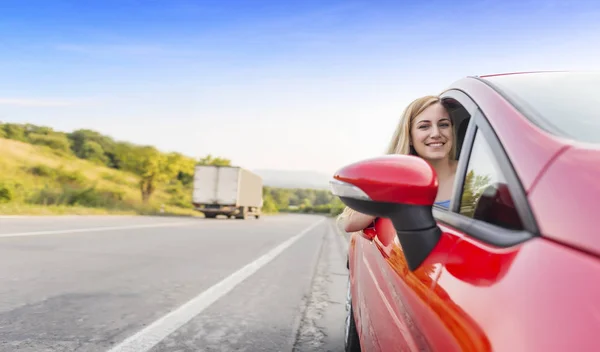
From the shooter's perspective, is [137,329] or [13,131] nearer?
[137,329]

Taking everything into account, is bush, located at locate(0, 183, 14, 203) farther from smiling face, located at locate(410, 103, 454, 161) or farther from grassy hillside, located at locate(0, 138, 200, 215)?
smiling face, located at locate(410, 103, 454, 161)

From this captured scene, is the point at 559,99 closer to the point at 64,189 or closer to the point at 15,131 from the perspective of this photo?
the point at 64,189

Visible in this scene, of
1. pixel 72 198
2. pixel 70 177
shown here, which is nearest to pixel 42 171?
pixel 70 177

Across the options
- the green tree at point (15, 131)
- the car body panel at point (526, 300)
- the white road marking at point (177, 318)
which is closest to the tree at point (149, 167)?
the green tree at point (15, 131)

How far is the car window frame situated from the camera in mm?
1098

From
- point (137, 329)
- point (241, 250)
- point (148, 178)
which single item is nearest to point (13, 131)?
point (148, 178)

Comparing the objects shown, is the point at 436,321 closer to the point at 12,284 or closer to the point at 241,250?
the point at 12,284

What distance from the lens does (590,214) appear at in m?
0.96

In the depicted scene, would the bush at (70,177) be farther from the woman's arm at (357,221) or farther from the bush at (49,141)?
the woman's arm at (357,221)

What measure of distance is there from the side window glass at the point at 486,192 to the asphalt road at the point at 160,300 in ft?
8.40

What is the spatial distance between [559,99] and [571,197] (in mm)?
685

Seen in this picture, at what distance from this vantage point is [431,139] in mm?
2465

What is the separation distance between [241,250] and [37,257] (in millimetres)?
4290

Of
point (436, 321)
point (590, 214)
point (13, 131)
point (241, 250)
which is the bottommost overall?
point (241, 250)
